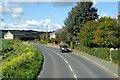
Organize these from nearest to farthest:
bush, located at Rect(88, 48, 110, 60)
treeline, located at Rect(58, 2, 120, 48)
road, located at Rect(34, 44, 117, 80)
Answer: road, located at Rect(34, 44, 117, 80) → bush, located at Rect(88, 48, 110, 60) → treeline, located at Rect(58, 2, 120, 48)

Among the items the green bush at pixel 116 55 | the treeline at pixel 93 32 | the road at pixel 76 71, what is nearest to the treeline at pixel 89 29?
the treeline at pixel 93 32

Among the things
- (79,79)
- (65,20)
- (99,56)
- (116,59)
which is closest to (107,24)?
(99,56)

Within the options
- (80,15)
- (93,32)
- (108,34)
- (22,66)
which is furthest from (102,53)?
(80,15)

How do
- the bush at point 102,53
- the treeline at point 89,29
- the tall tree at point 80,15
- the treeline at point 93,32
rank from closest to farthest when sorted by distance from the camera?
1. the bush at point 102,53
2. the treeline at point 93,32
3. the treeline at point 89,29
4. the tall tree at point 80,15

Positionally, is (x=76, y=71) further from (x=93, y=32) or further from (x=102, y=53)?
(x=93, y=32)

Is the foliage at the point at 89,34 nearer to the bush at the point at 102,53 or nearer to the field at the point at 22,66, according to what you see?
the bush at the point at 102,53

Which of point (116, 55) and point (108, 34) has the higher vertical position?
point (108, 34)

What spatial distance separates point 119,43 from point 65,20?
2726cm

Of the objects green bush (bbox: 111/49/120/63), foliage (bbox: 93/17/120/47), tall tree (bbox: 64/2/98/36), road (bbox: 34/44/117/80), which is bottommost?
road (bbox: 34/44/117/80)

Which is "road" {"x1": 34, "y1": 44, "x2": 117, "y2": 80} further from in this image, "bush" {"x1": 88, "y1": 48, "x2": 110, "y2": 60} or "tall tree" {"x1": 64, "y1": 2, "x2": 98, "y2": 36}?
"tall tree" {"x1": 64, "y1": 2, "x2": 98, "y2": 36}

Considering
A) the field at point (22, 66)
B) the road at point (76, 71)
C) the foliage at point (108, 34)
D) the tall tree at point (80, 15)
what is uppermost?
the tall tree at point (80, 15)

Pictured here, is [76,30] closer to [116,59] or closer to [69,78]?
[116,59]

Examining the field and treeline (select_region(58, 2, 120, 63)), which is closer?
the field

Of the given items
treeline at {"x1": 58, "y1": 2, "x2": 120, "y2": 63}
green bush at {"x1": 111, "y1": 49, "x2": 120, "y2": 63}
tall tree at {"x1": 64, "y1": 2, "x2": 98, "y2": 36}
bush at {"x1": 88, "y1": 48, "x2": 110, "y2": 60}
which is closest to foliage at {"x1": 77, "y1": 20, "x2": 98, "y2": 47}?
treeline at {"x1": 58, "y1": 2, "x2": 120, "y2": 63}
